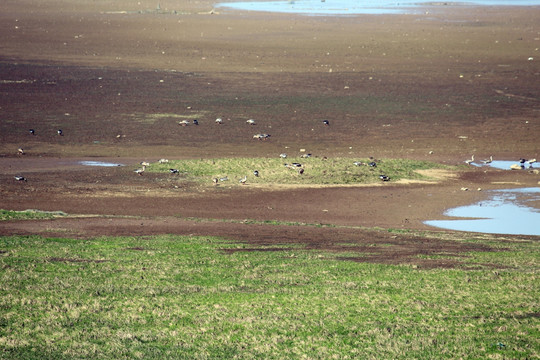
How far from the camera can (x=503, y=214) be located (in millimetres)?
27188

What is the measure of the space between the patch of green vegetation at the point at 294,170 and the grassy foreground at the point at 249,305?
1213cm

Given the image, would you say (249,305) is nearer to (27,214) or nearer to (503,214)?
(27,214)

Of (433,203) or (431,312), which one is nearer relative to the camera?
(431,312)

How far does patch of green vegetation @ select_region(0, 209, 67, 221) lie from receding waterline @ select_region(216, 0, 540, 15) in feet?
237

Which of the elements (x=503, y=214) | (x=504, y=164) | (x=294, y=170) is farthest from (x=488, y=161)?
(x=294, y=170)

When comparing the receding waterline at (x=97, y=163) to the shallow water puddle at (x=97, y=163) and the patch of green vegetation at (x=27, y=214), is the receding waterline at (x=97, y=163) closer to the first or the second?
the shallow water puddle at (x=97, y=163)

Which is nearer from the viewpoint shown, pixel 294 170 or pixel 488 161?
pixel 294 170

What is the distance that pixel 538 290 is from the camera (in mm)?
15617

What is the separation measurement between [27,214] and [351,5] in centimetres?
9307

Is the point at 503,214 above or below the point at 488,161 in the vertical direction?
below

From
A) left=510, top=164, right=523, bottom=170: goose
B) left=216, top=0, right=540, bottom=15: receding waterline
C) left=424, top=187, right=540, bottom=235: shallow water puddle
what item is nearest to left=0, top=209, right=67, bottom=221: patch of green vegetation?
left=424, top=187, right=540, bottom=235: shallow water puddle

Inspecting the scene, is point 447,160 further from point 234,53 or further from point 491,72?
point 234,53

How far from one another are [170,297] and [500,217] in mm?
15466

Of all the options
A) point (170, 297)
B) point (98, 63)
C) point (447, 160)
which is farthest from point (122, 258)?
point (98, 63)
